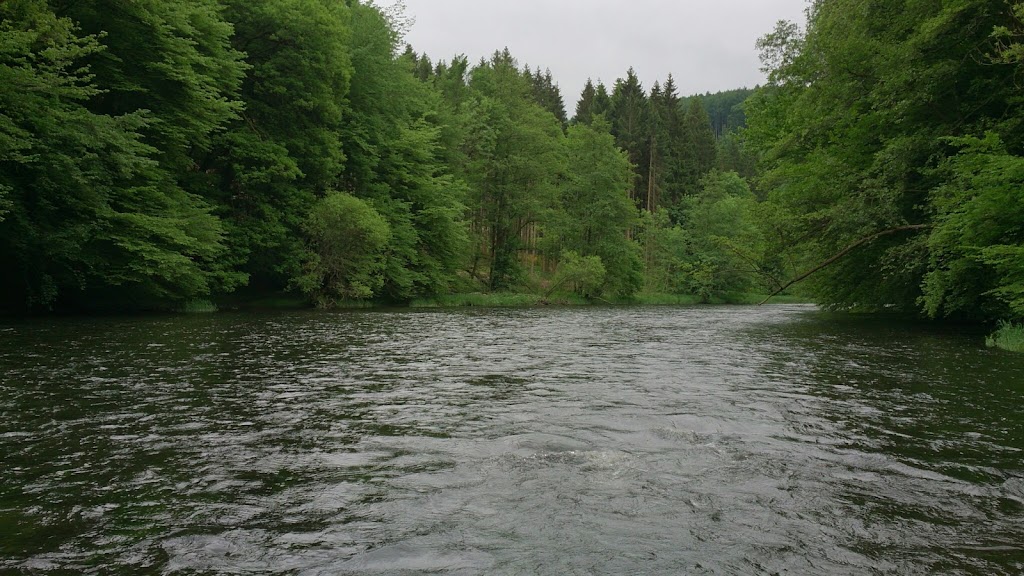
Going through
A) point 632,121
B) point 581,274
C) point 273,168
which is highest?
point 632,121

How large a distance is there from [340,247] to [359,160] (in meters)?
7.85

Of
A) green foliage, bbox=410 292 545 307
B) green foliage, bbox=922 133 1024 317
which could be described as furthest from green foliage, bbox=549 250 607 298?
green foliage, bbox=922 133 1024 317

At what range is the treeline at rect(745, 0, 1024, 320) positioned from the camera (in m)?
13.9

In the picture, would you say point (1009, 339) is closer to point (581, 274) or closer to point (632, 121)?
point (581, 274)

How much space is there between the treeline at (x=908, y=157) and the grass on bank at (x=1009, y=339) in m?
0.87

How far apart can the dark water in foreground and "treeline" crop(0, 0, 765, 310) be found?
33.6 ft

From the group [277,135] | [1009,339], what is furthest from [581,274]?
[1009,339]

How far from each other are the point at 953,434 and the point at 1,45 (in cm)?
2215

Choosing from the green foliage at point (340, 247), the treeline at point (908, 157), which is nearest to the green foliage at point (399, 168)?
the green foliage at point (340, 247)

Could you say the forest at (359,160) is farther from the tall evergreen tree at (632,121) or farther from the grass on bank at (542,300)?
the tall evergreen tree at (632,121)

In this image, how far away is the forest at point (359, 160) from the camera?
1645 centimetres

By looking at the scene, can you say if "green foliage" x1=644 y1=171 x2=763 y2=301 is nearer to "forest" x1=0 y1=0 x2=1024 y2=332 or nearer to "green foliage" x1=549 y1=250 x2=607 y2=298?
"green foliage" x1=549 y1=250 x2=607 y2=298

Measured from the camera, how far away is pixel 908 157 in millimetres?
17250

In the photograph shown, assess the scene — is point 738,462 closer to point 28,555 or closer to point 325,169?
point 28,555
